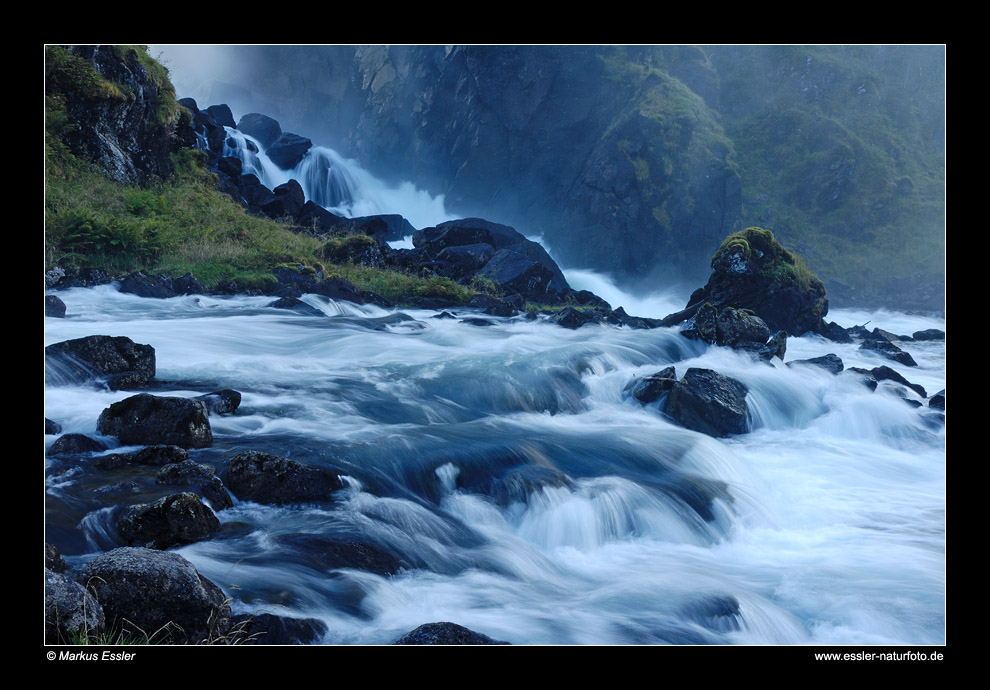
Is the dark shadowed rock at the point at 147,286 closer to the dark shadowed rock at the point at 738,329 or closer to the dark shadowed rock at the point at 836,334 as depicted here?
the dark shadowed rock at the point at 738,329

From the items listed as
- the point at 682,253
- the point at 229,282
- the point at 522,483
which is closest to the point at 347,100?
the point at 682,253

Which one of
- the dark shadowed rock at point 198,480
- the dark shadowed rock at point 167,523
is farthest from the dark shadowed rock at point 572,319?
the dark shadowed rock at point 167,523

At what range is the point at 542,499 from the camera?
250 inches

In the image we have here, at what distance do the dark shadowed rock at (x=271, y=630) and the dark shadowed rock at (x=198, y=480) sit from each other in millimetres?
1574

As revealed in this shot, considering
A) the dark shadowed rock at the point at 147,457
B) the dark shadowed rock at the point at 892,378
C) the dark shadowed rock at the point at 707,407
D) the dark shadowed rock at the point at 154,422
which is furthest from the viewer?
the dark shadowed rock at the point at 892,378

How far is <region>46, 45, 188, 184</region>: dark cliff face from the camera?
1848cm

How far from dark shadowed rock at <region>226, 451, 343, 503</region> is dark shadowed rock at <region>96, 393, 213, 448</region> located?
3.08ft

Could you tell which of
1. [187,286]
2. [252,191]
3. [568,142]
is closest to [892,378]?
[187,286]

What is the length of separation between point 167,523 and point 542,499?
3.19m

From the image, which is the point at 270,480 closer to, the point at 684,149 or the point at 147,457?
the point at 147,457

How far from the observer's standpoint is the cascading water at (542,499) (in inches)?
186

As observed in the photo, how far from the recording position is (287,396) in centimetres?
835
